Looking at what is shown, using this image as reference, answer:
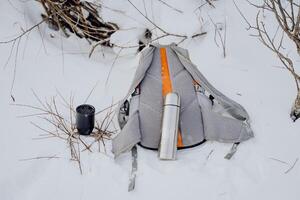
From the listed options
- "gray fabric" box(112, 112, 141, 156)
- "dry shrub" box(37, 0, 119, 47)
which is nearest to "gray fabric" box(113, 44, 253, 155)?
"gray fabric" box(112, 112, 141, 156)

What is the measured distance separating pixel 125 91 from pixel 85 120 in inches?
20.3

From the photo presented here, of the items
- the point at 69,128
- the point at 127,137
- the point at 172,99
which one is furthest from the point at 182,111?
the point at 69,128

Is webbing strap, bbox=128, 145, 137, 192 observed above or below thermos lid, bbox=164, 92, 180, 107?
below

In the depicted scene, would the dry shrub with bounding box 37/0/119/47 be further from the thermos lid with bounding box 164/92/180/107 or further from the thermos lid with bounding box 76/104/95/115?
the thermos lid with bounding box 164/92/180/107

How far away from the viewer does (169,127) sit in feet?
7.00

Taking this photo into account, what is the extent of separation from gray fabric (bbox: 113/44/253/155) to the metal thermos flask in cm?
8

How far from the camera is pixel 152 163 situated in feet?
7.00

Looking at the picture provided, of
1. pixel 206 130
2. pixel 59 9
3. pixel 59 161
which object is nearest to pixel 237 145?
pixel 206 130

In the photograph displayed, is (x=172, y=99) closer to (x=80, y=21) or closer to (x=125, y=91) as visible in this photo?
(x=125, y=91)

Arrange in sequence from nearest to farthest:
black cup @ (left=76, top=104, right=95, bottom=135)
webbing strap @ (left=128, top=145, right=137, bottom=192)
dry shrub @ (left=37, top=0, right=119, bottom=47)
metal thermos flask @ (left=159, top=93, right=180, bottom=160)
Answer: webbing strap @ (left=128, top=145, right=137, bottom=192), metal thermos flask @ (left=159, top=93, right=180, bottom=160), black cup @ (left=76, top=104, right=95, bottom=135), dry shrub @ (left=37, top=0, right=119, bottom=47)

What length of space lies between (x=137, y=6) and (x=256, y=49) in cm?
94

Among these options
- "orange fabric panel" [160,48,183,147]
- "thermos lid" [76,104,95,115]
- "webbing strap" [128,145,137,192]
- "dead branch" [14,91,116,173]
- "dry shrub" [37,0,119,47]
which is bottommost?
"webbing strap" [128,145,137,192]

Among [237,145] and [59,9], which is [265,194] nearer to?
[237,145]

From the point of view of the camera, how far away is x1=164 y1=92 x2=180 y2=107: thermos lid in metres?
2.18
